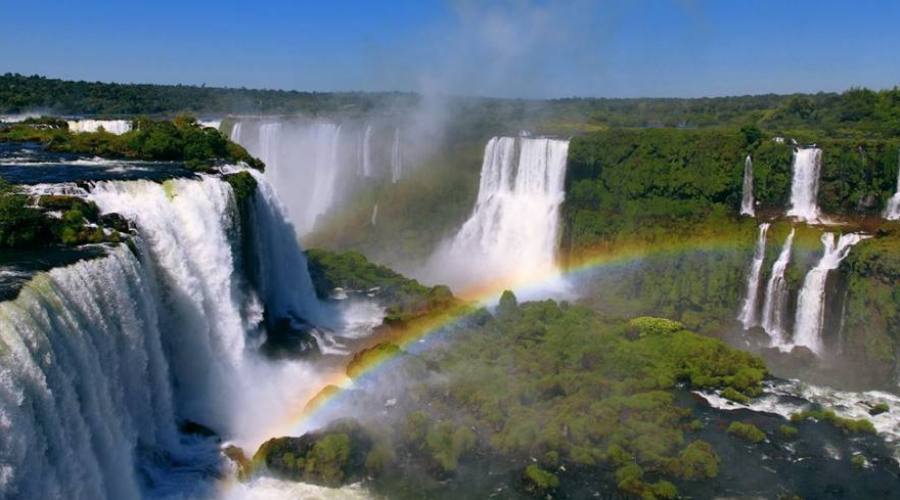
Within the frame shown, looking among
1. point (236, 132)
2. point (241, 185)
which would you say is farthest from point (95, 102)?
point (241, 185)

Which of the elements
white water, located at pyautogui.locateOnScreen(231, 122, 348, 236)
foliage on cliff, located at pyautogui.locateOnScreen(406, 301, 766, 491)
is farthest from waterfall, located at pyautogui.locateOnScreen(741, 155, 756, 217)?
white water, located at pyautogui.locateOnScreen(231, 122, 348, 236)

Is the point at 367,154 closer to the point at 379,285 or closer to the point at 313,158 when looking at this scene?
the point at 313,158

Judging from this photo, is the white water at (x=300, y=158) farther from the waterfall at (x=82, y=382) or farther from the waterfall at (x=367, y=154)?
the waterfall at (x=82, y=382)

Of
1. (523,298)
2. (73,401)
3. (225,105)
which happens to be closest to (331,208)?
(523,298)

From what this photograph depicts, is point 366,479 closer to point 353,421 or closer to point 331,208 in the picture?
point 353,421

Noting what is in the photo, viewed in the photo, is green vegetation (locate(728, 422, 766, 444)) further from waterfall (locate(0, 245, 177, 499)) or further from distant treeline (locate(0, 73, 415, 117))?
distant treeline (locate(0, 73, 415, 117))
